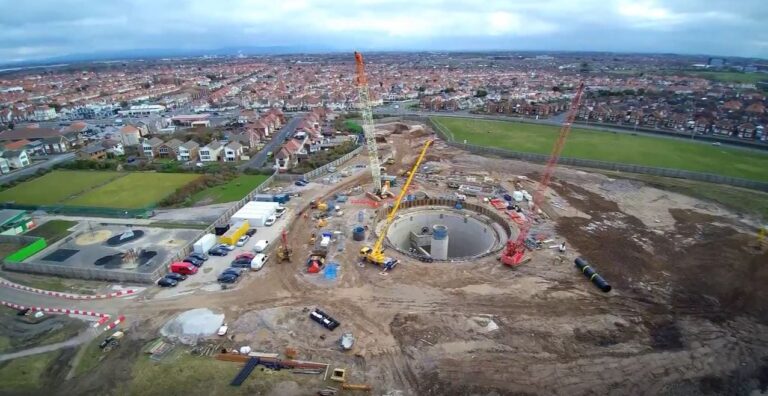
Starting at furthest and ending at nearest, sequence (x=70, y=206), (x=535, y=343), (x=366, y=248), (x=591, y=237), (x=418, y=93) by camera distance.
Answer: (x=418, y=93), (x=70, y=206), (x=591, y=237), (x=366, y=248), (x=535, y=343)

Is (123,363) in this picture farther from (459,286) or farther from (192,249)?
(459,286)

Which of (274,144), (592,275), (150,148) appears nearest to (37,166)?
(150,148)

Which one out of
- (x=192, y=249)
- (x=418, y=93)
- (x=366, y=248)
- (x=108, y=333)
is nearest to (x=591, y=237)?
(x=366, y=248)

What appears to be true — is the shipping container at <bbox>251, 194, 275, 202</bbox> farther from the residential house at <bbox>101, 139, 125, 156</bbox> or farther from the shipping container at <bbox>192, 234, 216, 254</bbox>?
the residential house at <bbox>101, 139, 125, 156</bbox>

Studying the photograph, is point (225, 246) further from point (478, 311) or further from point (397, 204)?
point (478, 311)

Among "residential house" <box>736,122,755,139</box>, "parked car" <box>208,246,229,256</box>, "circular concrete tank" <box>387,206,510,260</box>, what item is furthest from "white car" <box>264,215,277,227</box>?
"residential house" <box>736,122,755,139</box>

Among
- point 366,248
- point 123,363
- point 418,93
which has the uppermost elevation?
point 418,93

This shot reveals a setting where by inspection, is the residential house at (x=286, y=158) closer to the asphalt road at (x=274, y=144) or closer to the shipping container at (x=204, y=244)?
the asphalt road at (x=274, y=144)
